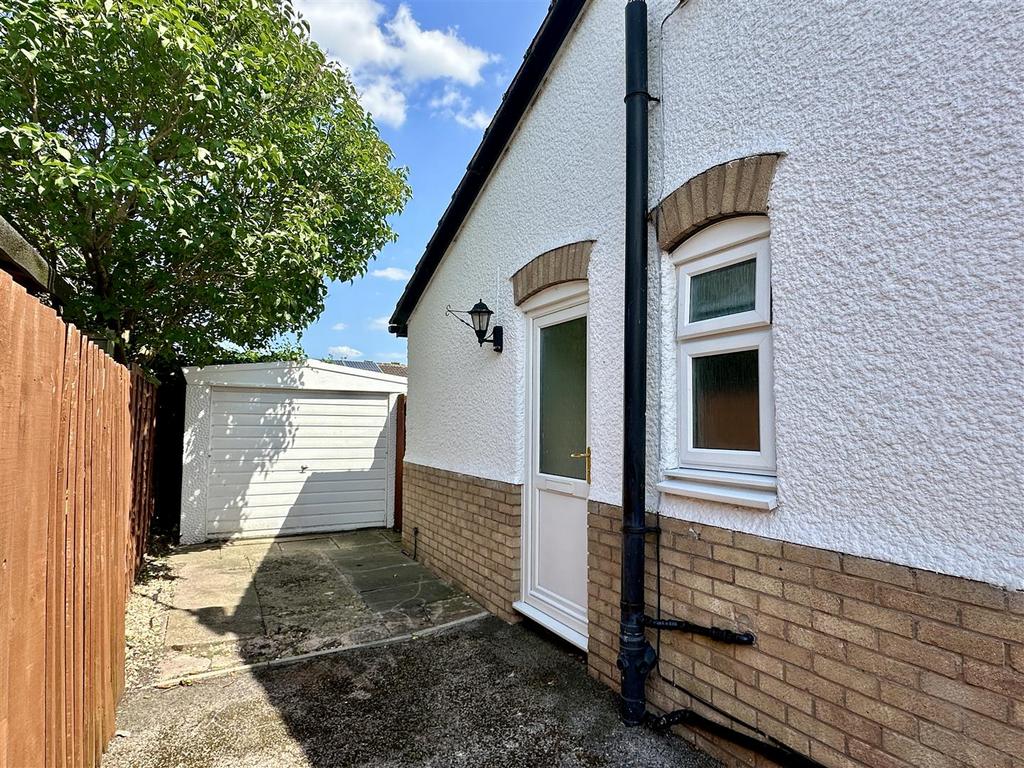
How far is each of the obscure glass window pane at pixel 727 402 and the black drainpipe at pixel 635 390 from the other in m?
0.33

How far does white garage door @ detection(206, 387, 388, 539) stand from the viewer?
8.90 metres

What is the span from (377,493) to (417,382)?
3239mm

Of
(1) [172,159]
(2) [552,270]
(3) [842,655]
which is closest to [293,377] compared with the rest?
(1) [172,159]

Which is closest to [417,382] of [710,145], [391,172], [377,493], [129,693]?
[377,493]

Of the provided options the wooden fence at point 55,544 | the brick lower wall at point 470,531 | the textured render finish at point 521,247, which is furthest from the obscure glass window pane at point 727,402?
the wooden fence at point 55,544

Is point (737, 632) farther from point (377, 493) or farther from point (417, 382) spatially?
point (377, 493)

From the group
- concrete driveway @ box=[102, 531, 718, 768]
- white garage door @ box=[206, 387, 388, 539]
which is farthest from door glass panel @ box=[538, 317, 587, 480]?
white garage door @ box=[206, 387, 388, 539]

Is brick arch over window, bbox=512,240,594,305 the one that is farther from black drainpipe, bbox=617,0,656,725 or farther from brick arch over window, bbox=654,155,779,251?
brick arch over window, bbox=654,155,779,251

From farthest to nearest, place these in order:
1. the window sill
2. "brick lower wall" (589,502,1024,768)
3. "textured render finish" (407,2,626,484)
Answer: "textured render finish" (407,2,626,484), the window sill, "brick lower wall" (589,502,1024,768)

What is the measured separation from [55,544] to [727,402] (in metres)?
3.28

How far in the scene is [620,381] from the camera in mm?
3771

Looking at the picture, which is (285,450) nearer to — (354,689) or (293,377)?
(293,377)

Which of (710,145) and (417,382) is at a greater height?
(710,145)

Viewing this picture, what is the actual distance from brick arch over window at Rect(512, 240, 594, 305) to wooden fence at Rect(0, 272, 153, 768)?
314cm
